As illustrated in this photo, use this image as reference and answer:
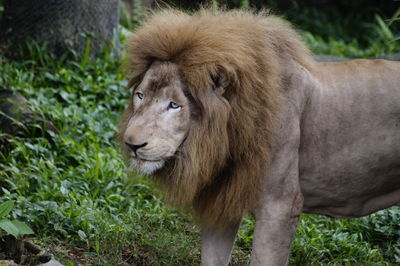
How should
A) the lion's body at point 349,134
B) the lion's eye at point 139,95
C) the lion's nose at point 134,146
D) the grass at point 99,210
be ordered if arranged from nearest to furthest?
the lion's nose at point 134,146 < the lion's eye at point 139,95 < the lion's body at point 349,134 < the grass at point 99,210

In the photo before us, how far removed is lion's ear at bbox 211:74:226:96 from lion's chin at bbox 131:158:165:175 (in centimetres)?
47

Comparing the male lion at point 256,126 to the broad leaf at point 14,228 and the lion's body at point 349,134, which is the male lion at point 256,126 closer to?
the lion's body at point 349,134

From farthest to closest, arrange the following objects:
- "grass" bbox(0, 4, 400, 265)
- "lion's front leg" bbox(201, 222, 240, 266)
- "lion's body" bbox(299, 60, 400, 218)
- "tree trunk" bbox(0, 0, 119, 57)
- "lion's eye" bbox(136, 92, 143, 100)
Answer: "tree trunk" bbox(0, 0, 119, 57), "grass" bbox(0, 4, 400, 265), "lion's front leg" bbox(201, 222, 240, 266), "lion's body" bbox(299, 60, 400, 218), "lion's eye" bbox(136, 92, 143, 100)

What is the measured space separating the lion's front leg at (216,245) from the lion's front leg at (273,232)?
14.1 inches

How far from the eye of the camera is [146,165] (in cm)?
349

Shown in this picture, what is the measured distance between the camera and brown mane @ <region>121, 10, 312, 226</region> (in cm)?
352

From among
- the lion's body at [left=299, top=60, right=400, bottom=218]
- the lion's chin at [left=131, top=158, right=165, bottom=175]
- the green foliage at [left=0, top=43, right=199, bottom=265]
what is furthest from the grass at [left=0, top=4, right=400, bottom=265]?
the lion's body at [left=299, top=60, right=400, bottom=218]

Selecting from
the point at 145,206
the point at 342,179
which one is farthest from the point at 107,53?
the point at 342,179

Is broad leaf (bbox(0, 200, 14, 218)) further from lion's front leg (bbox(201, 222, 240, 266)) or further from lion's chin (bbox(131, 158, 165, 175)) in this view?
lion's front leg (bbox(201, 222, 240, 266))

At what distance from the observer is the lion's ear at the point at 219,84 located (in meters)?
3.52

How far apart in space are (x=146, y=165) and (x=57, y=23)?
3867 mm

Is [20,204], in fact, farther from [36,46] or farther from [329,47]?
[329,47]

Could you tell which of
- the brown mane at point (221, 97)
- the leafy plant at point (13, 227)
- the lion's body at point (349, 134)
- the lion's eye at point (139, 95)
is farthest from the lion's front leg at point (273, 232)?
the leafy plant at point (13, 227)

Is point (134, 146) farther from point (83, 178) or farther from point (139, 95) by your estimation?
point (83, 178)
